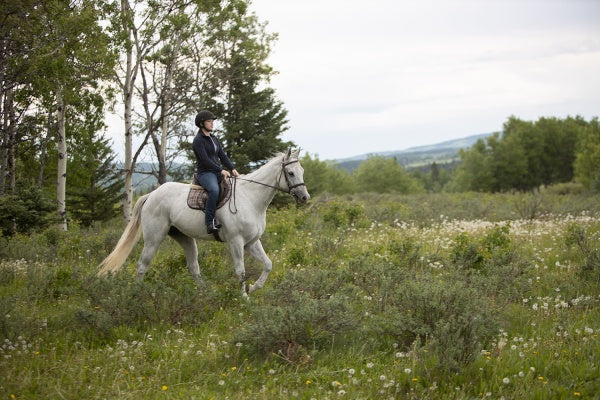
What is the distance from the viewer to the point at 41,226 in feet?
42.3

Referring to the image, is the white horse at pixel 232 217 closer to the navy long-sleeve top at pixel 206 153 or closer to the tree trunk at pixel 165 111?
the navy long-sleeve top at pixel 206 153

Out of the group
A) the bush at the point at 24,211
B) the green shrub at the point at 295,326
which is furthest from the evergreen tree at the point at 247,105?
the green shrub at the point at 295,326

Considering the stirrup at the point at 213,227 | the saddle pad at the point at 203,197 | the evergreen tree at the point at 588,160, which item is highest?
the evergreen tree at the point at 588,160

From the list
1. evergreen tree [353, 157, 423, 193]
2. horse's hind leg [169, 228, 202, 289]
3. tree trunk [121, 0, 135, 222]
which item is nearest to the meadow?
horse's hind leg [169, 228, 202, 289]

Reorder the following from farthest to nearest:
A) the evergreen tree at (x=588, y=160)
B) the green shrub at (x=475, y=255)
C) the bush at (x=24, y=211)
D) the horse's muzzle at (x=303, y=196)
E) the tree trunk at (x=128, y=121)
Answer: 1. the evergreen tree at (x=588, y=160)
2. the tree trunk at (x=128, y=121)
3. the bush at (x=24, y=211)
4. the green shrub at (x=475, y=255)
5. the horse's muzzle at (x=303, y=196)

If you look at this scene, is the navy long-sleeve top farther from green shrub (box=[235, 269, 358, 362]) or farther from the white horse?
green shrub (box=[235, 269, 358, 362])

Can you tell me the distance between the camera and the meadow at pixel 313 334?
472 cm

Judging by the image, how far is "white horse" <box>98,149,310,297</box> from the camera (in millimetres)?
7922

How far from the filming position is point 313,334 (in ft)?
18.4

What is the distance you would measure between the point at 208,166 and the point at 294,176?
4.81 ft

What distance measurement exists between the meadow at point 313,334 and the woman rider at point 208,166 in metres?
1.20

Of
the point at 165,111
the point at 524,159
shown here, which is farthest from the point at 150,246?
the point at 524,159

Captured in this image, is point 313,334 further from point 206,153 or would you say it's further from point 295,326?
point 206,153

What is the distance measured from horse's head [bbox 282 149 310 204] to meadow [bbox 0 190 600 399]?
136cm
